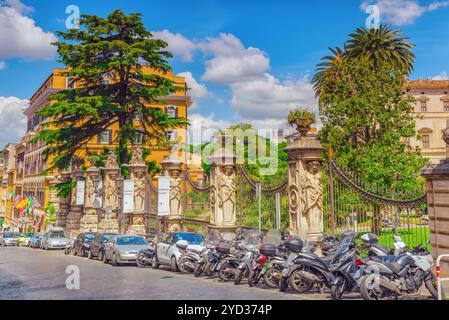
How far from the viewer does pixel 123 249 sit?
1686 centimetres

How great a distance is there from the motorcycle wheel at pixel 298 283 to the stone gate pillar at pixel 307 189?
284cm

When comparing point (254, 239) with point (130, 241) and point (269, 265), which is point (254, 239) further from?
point (130, 241)

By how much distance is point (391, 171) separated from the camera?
960 inches

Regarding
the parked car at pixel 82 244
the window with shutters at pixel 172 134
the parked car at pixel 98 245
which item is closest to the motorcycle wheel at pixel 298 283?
the parked car at pixel 98 245

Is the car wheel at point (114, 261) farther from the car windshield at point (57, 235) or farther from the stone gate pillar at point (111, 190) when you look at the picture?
the car windshield at point (57, 235)

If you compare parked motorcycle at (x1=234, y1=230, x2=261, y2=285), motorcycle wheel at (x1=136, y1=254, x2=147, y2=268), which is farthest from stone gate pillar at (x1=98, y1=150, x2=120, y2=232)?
parked motorcycle at (x1=234, y1=230, x2=261, y2=285)

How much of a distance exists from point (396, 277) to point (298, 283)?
2024 mm

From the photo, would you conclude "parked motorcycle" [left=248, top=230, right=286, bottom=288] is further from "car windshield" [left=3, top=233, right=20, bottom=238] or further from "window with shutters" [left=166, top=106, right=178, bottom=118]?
"window with shutters" [left=166, top=106, right=178, bottom=118]

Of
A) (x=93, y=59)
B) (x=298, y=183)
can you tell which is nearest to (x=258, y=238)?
(x=298, y=183)

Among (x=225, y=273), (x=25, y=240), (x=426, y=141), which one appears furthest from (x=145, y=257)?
(x=426, y=141)

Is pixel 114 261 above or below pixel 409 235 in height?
below

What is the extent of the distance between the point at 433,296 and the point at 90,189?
26.0 metres

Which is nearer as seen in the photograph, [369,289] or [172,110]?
[369,289]

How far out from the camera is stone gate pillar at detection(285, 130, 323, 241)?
12.6 metres
